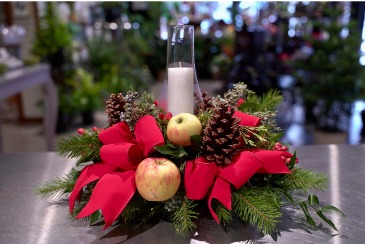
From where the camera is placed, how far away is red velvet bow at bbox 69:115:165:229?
2.25ft

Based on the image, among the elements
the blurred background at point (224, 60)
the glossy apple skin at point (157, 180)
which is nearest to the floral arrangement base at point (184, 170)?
the glossy apple skin at point (157, 180)

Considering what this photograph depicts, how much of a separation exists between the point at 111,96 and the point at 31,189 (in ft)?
1.07

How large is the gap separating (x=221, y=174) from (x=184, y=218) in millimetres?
100

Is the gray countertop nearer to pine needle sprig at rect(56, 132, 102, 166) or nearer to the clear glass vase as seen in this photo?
pine needle sprig at rect(56, 132, 102, 166)

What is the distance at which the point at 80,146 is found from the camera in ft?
2.60

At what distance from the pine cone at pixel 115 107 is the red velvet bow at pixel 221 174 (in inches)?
7.5

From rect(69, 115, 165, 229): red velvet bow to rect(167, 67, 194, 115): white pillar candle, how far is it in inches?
4.1

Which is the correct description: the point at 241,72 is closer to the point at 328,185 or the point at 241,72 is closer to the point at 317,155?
the point at 317,155

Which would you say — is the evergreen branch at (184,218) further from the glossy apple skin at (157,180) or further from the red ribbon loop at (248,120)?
the red ribbon loop at (248,120)

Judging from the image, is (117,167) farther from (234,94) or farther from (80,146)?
(234,94)

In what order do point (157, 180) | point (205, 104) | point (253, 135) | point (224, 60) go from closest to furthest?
point (157, 180) < point (253, 135) < point (205, 104) < point (224, 60)

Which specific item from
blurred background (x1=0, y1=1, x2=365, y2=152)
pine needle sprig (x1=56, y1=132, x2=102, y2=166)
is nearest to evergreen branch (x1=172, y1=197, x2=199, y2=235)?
pine needle sprig (x1=56, y1=132, x2=102, y2=166)

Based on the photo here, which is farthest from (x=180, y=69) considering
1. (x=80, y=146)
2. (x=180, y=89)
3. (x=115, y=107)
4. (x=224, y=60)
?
(x=224, y=60)

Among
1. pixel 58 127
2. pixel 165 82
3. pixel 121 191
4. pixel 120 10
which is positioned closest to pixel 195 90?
pixel 165 82
